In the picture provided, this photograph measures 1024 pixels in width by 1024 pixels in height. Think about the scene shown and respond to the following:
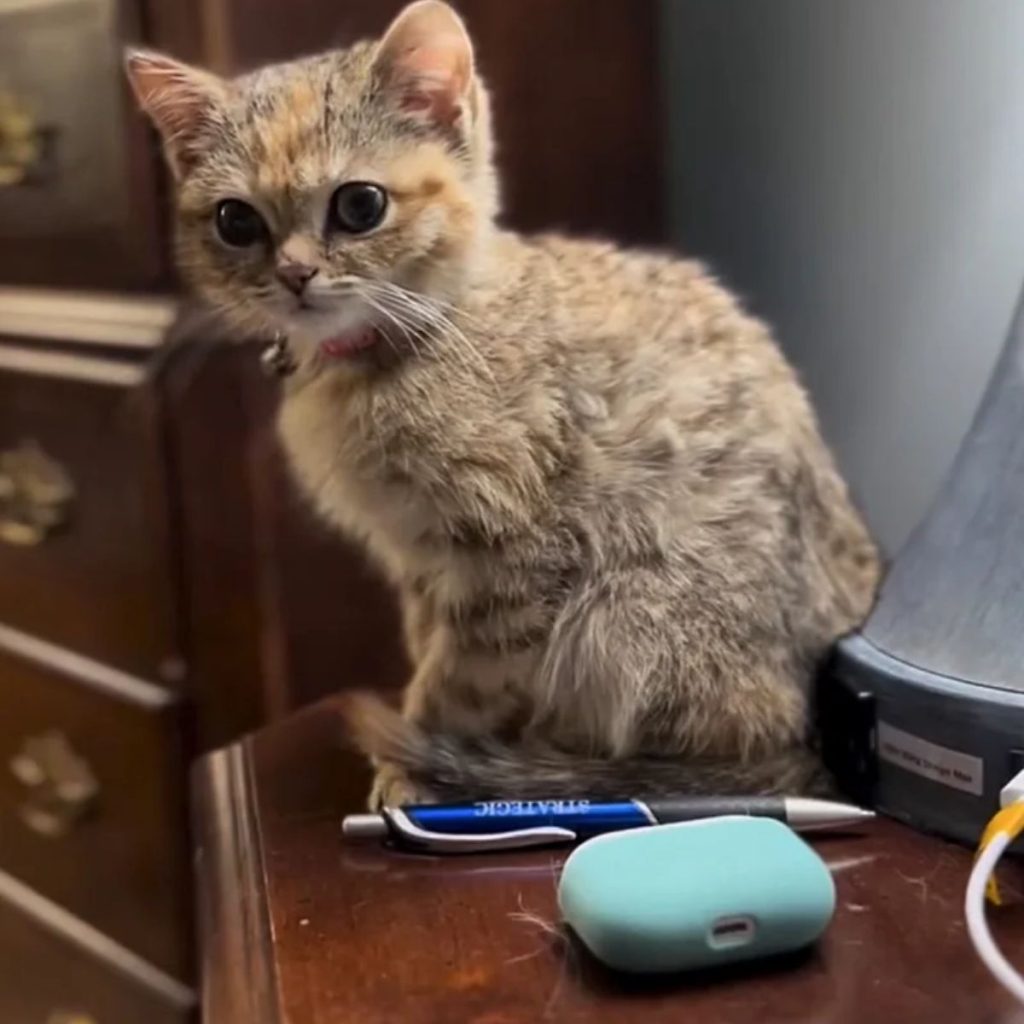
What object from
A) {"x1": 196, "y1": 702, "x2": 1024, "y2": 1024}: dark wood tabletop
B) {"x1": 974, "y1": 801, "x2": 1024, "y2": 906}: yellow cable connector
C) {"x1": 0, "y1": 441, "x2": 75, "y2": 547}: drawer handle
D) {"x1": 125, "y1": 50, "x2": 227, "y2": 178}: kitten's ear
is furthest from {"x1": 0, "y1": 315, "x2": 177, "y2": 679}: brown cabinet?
{"x1": 974, "y1": 801, "x2": 1024, "y2": 906}: yellow cable connector

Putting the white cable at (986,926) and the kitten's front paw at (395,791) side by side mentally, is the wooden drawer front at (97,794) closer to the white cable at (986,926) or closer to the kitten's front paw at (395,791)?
the kitten's front paw at (395,791)

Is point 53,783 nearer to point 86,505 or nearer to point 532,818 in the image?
point 86,505

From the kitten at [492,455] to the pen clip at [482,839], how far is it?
5 centimetres

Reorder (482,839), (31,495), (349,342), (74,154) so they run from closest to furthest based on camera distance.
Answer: (482,839), (349,342), (74,154), (31,495)

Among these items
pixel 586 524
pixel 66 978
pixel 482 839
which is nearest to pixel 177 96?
pixel 586 524

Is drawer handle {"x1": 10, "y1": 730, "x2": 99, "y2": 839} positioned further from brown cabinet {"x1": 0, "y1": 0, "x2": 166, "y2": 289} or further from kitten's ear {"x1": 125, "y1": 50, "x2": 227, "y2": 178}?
kitten's ear {"x1": 125, "y1": 50, "x2": 227, "y2": 178}

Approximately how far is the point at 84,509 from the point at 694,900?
2.22ft

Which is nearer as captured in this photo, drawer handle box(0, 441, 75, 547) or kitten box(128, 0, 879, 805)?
kitten box(128, 0, 879, 805)

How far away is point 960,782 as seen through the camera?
0.67 metres

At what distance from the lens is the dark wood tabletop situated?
21.8 inches

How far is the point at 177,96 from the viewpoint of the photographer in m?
0.83

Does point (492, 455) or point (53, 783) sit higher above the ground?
point (492, 455)

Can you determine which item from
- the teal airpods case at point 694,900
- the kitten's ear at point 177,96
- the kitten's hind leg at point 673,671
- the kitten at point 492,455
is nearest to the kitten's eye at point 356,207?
the kitten at point 492,455

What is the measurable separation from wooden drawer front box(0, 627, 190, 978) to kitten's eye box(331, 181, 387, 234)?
440mm
